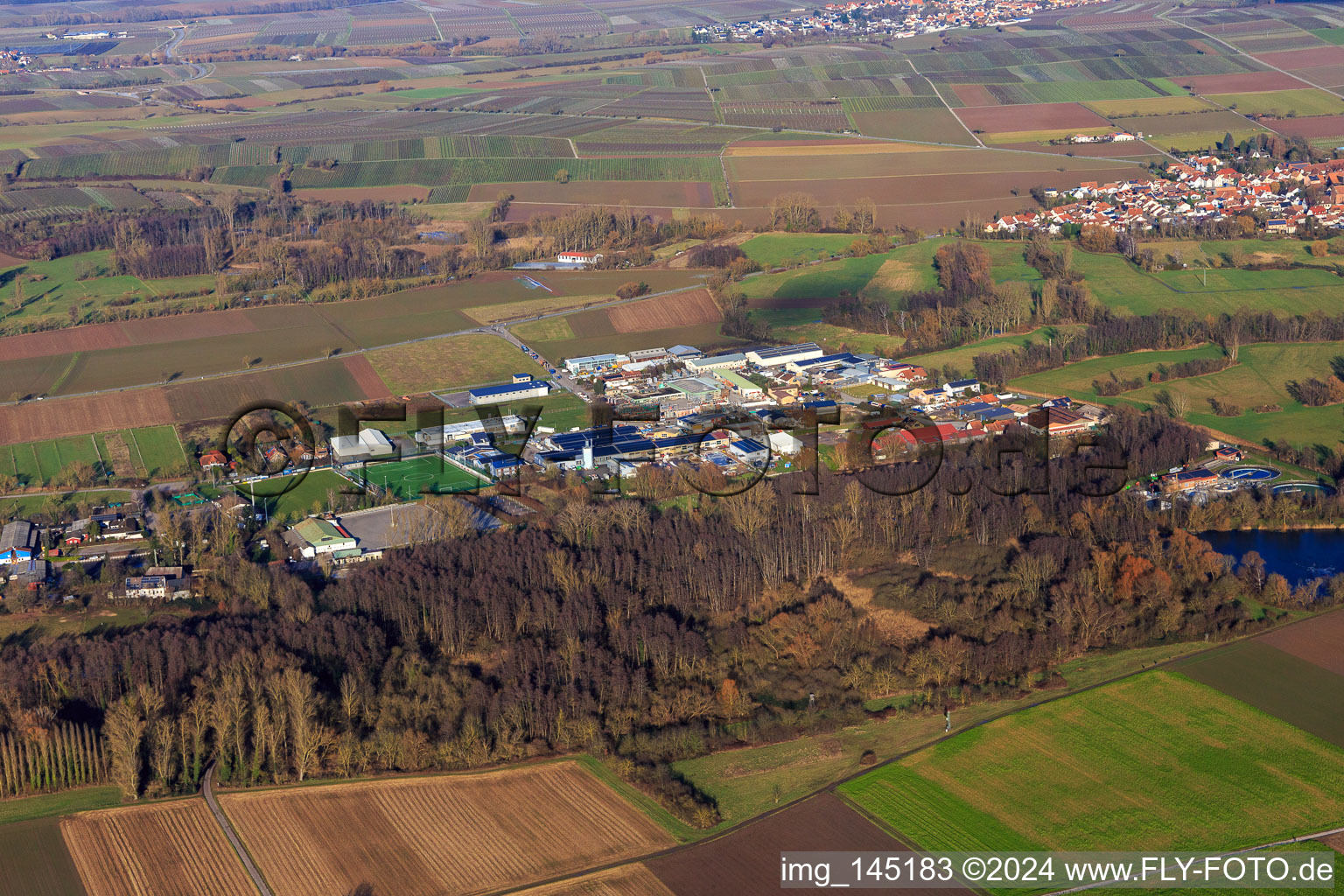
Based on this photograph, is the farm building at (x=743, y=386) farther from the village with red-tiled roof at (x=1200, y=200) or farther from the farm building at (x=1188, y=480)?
the village with red-tiled roof at (x=1200, y=200)

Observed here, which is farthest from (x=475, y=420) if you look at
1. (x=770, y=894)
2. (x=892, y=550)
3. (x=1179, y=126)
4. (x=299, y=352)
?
(x=1179, y=126)

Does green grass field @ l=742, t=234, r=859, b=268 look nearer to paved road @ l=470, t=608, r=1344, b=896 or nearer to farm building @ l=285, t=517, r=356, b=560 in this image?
farm building @ l=285, t=517, r=356, b=560

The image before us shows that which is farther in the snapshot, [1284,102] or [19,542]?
[1284,102]

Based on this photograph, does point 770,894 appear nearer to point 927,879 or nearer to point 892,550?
point 927,879

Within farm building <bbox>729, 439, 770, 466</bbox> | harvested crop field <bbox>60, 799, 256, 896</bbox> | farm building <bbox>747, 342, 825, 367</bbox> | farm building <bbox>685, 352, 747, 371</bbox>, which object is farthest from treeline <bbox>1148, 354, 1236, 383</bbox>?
harvested crop field <bbox>60, 799, 256, 896</bbox>

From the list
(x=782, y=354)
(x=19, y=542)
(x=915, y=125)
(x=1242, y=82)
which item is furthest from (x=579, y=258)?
(x=1242, y=82)

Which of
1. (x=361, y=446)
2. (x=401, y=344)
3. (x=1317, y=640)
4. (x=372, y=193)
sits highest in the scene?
(x=372, y=193)

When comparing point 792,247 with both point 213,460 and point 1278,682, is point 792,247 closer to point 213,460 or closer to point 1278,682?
point 213,460
